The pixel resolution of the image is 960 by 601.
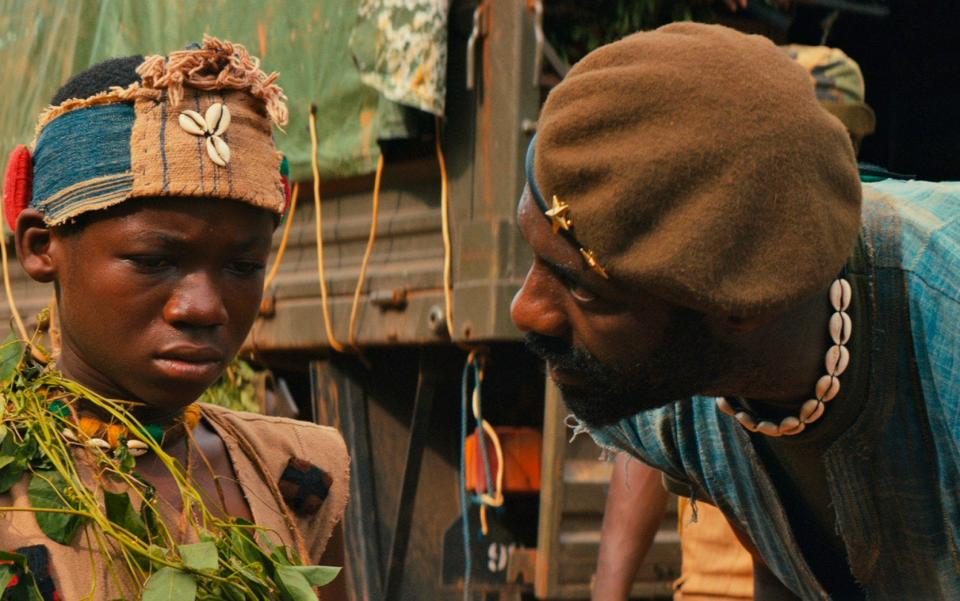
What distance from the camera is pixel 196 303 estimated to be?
2480 mm

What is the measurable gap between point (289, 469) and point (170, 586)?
62cm

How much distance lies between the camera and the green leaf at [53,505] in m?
2.32

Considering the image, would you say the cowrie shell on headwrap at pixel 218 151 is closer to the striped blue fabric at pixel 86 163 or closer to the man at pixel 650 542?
the striped blue fabric at pixel 86 163

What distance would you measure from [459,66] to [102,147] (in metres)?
2.62

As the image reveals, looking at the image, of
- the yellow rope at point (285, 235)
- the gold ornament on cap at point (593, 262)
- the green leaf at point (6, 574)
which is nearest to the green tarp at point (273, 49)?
the yellow rope at point (285, 235)

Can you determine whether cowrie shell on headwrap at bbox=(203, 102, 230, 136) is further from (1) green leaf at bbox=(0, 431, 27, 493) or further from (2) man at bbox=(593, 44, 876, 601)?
(2) man at bbox=(593, 44, 876, 601)

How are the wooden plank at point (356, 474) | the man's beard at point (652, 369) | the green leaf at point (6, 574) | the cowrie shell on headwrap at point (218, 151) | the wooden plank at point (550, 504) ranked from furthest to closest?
1. the wooden plank at point (356, 474)
2. the wooden plank at point (550, 504)
3. the cowrie shell on headwrap at point (218, 151)
4. the man's beard at point (652, 369)
5. the green leaf at point (6, 574)

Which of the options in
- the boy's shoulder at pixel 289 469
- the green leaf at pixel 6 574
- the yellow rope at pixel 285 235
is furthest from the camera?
the yellow rope at pixel 285 235

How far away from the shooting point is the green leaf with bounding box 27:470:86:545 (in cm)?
232

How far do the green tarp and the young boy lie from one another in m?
2.51

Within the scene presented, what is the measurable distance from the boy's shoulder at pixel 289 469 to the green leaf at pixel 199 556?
402 mm

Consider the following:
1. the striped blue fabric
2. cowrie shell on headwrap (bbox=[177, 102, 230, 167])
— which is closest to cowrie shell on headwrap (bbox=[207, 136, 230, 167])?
cowrie shell on headwrap (bbox=[177, 102, 230, 167])

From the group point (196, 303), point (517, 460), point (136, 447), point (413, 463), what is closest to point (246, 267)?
point (196, 303)

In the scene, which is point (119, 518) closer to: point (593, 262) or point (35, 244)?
point (35, 244)
